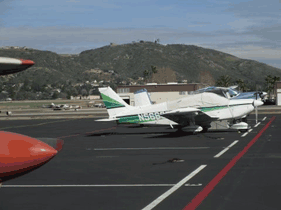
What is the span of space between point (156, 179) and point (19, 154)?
19.0 ft

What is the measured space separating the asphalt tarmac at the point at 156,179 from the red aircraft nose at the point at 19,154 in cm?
196

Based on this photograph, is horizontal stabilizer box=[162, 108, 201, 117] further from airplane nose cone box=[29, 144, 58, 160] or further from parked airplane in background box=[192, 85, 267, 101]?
airplane nose cone box=[29, 144, 58, 160]

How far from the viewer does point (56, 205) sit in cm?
1068

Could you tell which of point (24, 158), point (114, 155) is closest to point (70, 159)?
point (114, 155)

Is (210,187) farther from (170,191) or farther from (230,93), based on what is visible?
(230,93)

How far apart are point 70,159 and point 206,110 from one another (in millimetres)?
11515

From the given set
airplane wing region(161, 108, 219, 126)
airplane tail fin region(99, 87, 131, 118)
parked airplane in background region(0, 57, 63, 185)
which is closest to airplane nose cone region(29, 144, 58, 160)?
parked airplane in background region(0, 57, 63, 185)

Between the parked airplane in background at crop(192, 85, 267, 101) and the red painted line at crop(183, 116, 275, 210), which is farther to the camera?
the parked airplane in background at crop(192, 85, 267, 101)

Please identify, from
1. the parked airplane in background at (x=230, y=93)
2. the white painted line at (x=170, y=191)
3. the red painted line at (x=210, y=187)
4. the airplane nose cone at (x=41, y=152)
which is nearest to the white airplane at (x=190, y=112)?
the parked airplane in background at (x=230, y=93)

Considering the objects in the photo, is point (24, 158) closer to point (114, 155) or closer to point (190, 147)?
point (114, 155)

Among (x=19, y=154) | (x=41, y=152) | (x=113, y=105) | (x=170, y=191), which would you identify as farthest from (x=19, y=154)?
(x=113, y=105)

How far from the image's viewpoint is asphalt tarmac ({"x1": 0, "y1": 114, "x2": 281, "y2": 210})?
10.7m

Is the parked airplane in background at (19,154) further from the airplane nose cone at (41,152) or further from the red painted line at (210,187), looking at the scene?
the red painted line at (210,187)

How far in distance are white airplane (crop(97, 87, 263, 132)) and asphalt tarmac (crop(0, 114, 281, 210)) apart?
511cm
